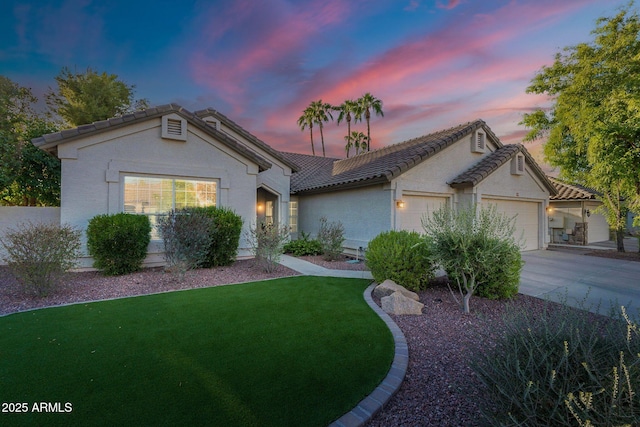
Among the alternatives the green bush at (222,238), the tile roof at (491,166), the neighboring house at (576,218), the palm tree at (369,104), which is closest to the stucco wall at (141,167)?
the green bush at (222,238)

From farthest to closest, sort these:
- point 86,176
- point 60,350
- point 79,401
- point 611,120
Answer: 1. point 611,120
2. point 86,176
3. point 60,350
4. point 79,401

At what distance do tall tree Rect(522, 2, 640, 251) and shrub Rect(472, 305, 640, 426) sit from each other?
1258cm

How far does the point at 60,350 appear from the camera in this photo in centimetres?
387

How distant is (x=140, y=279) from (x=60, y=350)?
14.1ft

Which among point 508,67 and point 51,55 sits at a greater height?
point 51,55

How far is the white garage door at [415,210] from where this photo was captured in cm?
1163

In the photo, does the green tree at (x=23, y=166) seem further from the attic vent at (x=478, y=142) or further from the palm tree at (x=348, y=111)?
the palm tree at (x=348, y=111)

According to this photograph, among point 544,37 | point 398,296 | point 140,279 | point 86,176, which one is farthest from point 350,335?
point 544,37

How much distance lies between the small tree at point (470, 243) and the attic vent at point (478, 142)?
9031 mm

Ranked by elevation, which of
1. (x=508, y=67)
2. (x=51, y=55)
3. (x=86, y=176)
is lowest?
(x=86, y=176)

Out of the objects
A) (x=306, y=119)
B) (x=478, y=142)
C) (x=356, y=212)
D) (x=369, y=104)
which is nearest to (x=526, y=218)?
(x=478, y=142)

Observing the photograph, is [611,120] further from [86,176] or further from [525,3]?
[86,176]

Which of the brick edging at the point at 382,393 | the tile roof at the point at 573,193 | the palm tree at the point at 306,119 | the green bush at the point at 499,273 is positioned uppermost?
the palm tree at the point at 306,119

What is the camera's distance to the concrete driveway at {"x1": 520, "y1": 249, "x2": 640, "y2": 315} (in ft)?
21.6
